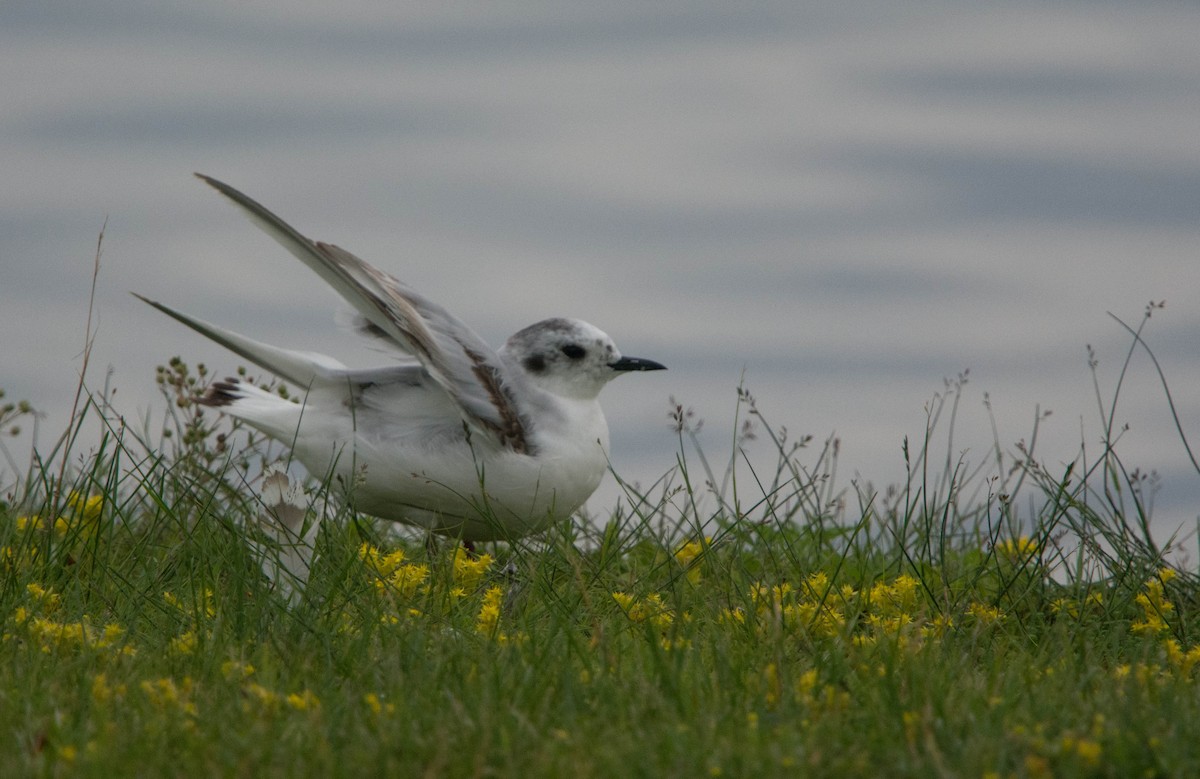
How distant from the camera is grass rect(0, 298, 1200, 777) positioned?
3.15 meters

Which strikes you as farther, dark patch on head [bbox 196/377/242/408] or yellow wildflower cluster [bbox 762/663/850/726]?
dark patch on head [bbox 196/377/242/408]

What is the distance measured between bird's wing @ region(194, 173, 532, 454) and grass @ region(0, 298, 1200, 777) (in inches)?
24.1

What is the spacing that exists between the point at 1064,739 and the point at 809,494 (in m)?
2.80

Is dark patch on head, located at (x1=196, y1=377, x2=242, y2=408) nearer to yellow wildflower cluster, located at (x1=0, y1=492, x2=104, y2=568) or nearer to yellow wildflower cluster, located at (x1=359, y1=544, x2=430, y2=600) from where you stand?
yellow wildflower cluster, located at (x1=0, y1=492, x2=104, y2=568)

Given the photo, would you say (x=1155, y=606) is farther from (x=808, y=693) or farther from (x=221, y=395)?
(x=221, y=395)

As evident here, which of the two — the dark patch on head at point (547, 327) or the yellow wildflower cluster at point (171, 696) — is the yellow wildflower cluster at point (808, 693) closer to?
the yellow wildflower cluster at point (171, 696)

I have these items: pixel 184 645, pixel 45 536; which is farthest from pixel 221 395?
pixel 184 645

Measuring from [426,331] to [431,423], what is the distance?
0.44 meters

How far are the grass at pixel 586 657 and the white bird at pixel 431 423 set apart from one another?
0.25m

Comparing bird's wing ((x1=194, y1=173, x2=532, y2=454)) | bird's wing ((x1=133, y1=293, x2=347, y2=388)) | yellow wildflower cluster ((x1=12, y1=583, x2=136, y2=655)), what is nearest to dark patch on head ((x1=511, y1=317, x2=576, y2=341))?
bird's wing ((x1=194, y1=173, x2=532, y2=454))

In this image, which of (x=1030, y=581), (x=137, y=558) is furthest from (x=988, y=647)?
(x=137, y=558)

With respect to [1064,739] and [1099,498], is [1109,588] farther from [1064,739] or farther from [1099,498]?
[1064,739]

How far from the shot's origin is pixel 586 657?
399 centimetres

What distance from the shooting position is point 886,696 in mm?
→ 3525
